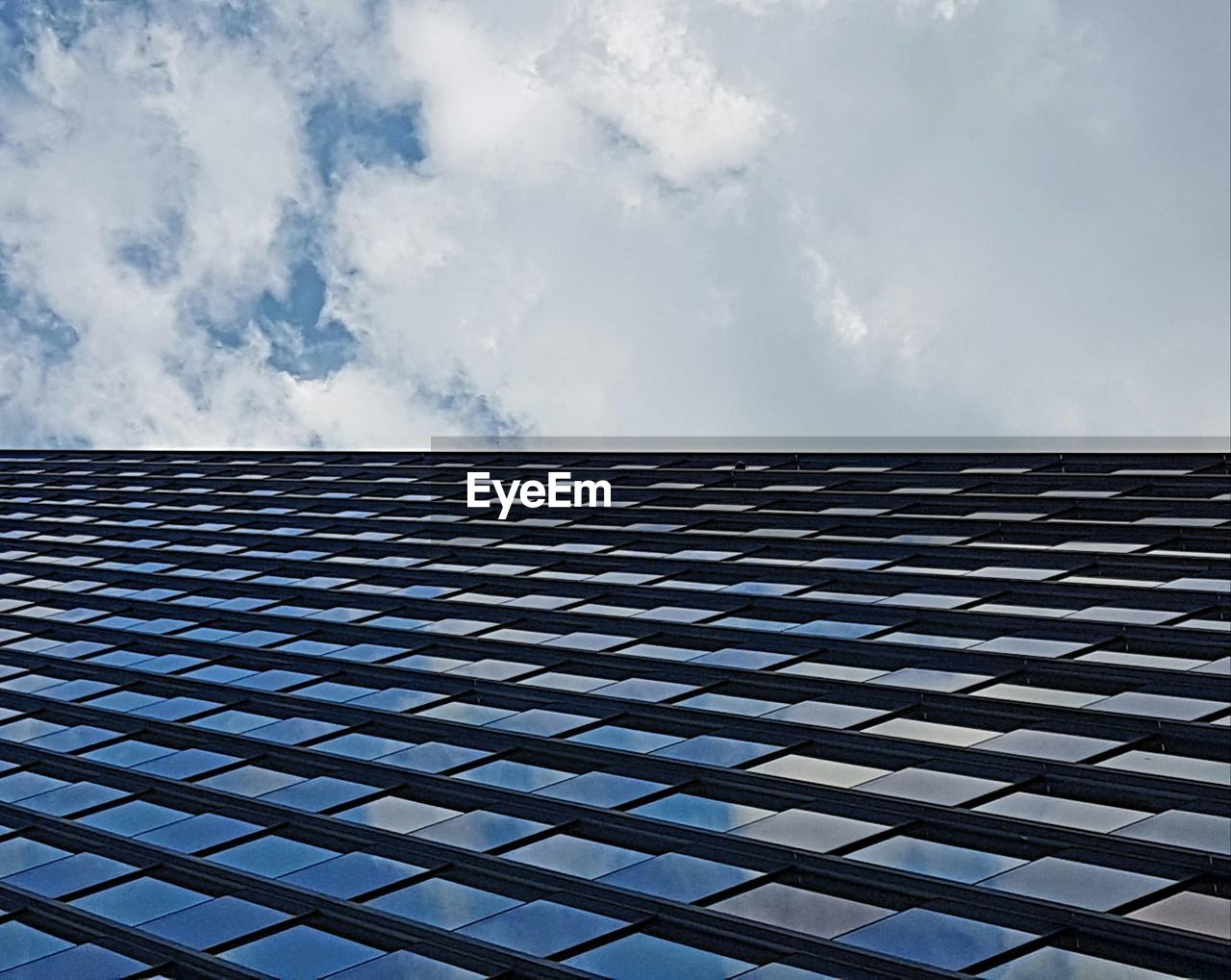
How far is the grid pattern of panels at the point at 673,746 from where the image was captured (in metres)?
16.7

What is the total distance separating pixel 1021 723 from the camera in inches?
824

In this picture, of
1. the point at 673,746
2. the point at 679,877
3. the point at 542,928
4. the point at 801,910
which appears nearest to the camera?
the point at 801,910

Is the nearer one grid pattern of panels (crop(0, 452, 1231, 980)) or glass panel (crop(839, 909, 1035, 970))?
glass panel (crop(839, 909, 1035, 970))

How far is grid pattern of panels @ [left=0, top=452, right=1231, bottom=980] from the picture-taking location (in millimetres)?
16703

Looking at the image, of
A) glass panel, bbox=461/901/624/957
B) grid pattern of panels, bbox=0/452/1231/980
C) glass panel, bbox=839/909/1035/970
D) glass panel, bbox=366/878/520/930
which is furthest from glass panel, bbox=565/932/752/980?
glass panel, bbox=366/878/520/930

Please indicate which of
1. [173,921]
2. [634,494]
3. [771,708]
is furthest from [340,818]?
[634,494]

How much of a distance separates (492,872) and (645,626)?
1081 cm

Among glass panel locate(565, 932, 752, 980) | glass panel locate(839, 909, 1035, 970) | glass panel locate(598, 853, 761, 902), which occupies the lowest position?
glass panel locate(565, 932, 752, 980)

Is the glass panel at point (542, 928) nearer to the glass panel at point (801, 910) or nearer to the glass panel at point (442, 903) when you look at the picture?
the glass panel at point (442, 903)

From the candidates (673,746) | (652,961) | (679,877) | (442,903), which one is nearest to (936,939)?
(652,961)

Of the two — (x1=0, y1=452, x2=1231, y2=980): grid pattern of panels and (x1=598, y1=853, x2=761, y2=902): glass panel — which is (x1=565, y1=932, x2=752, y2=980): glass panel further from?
(x1=598, y1=853, x2=761, y2=902): glass panel

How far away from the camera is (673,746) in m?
22.6

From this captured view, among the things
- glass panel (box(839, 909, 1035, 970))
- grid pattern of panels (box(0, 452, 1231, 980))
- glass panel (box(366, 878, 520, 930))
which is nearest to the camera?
glass panel (box(839, 909, 1035, 970))

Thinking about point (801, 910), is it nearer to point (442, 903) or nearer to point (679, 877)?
point (679, 877)
